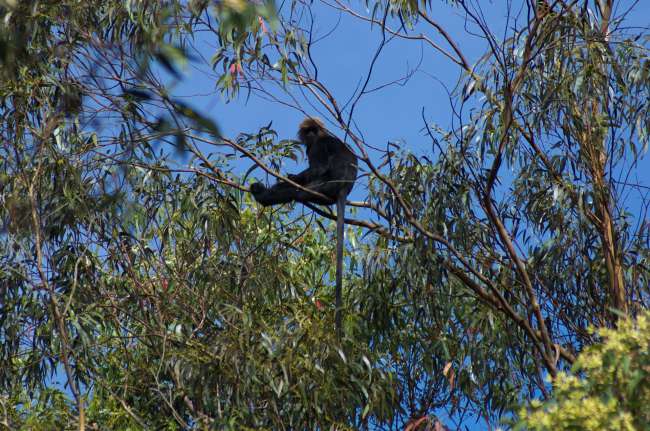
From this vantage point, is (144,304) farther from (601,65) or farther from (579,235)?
(601,65)

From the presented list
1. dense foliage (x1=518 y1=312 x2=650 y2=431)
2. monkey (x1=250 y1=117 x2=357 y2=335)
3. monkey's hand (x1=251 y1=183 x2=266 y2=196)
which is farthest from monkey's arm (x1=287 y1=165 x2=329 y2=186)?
dense foliage (x1=518 y1=312 x2=650 y2=431)

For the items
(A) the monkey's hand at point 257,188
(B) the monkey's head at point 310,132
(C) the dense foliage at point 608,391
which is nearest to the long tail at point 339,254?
(A) the monkey's hand at point 257,188

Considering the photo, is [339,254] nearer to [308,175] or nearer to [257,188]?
[257,188]

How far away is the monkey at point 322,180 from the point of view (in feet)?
14.8

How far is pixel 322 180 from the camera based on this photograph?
5.32 m

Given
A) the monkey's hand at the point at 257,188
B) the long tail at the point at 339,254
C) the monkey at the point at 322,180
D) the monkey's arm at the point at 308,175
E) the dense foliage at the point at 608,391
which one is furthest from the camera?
the monkey's arm at the point at 308,175

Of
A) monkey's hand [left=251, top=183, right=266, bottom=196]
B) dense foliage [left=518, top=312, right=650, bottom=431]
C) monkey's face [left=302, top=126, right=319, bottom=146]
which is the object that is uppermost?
monkey's face [left=302, top=126, right=319, bottom=146]

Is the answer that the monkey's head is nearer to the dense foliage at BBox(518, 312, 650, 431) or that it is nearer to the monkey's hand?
the monkey's hand

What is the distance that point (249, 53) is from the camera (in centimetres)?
429

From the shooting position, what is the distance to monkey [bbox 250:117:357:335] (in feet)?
14.8

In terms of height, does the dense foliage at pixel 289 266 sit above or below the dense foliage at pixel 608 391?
above

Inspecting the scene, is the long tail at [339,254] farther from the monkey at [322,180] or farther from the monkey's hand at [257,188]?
the monkey's hand at [257,188]

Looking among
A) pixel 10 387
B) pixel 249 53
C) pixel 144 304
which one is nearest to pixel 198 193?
pixel 144 304

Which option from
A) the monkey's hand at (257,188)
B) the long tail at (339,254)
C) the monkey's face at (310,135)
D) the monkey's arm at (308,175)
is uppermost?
the monkey's face at (310,135)
